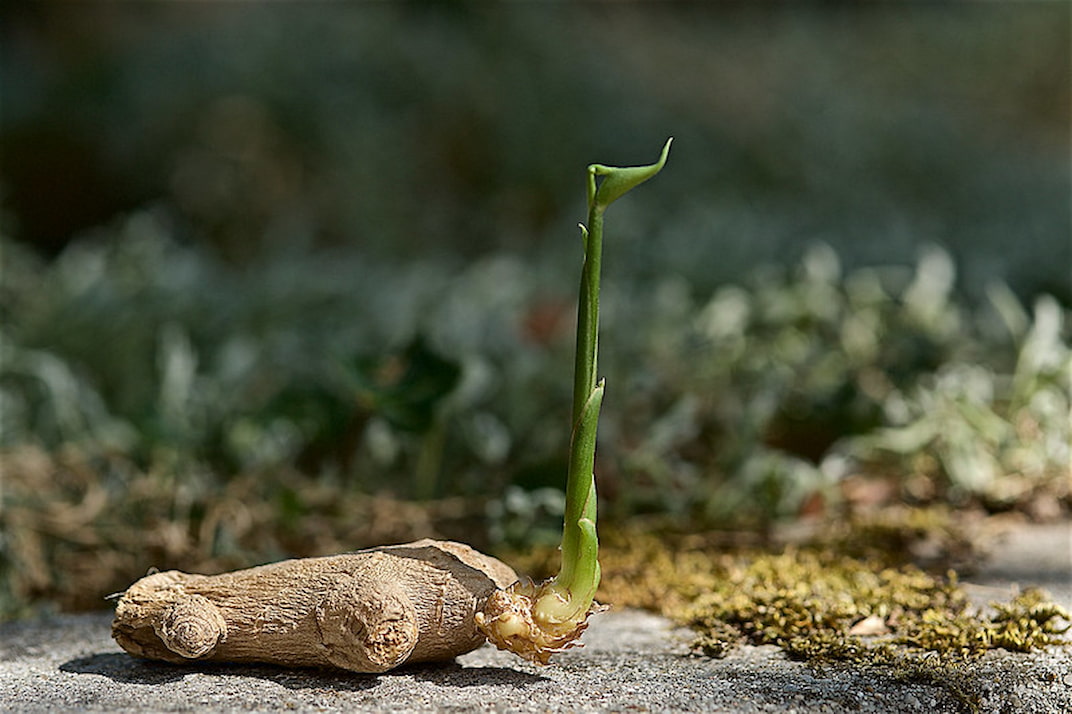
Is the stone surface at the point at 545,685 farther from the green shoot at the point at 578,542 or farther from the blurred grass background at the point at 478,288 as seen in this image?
the blurred grass background at the point at 478,288

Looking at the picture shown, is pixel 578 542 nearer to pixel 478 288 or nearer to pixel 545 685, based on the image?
pixel 545 685

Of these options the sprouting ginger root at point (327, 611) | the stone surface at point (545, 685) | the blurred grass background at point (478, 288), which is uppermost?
the blurred grass background at point (478, 288)

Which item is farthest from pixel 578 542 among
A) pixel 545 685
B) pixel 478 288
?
pixel 478 288

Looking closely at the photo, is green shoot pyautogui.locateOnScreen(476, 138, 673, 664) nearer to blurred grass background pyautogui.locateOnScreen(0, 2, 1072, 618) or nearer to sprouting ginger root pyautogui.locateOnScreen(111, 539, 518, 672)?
sprouting ginger root pyautogui.locateOnScreen(111, 539, 518, 672)

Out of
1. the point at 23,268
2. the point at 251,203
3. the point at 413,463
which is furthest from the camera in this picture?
the point at 251,203

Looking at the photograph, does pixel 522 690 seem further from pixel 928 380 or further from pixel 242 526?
pixel 928 380

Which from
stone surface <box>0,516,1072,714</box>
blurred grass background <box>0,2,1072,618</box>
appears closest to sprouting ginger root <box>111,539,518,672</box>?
stone surface <box>0,516,1072,714</box>

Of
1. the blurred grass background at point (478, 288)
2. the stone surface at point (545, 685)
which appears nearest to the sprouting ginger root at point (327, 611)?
the stone surface at point (545, 685)

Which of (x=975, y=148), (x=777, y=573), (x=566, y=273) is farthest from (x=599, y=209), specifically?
(x=975, y=148)
